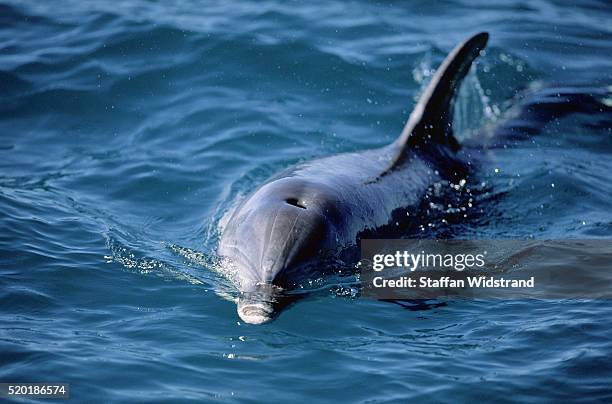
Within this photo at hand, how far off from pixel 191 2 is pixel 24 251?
10662mm

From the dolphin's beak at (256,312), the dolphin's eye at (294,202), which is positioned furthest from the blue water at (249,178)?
the dolphin's eye at (294,202)

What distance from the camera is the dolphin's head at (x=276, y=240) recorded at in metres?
8.68

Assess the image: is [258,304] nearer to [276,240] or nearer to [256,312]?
[256,312]

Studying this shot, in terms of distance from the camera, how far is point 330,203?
959 centimetres

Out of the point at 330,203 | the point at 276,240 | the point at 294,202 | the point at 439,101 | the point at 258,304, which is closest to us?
the point at 258,304

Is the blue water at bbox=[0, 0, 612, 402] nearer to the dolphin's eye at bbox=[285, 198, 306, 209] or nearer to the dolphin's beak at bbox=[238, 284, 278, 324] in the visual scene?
the dolphin's beak at bbox=[238, 284, 278, 324]

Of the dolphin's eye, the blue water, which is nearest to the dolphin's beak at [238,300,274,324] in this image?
the blue water

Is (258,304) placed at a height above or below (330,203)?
below

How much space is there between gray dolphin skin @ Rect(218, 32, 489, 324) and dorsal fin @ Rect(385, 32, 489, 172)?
0.01 meters

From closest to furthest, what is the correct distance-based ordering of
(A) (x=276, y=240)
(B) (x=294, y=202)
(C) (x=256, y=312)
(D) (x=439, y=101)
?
(C) (x=256, y=312) < (A) (x=276, y=240) < (B) (x=294, y=202) < (D) (x=439, y=101)

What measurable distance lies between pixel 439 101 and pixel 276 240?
4582 mm

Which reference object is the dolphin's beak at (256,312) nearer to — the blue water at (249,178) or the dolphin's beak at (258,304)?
Answer: the dolphin's beak at (258,304)

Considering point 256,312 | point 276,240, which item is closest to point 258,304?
point 256,312

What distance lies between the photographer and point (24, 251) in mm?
10688
